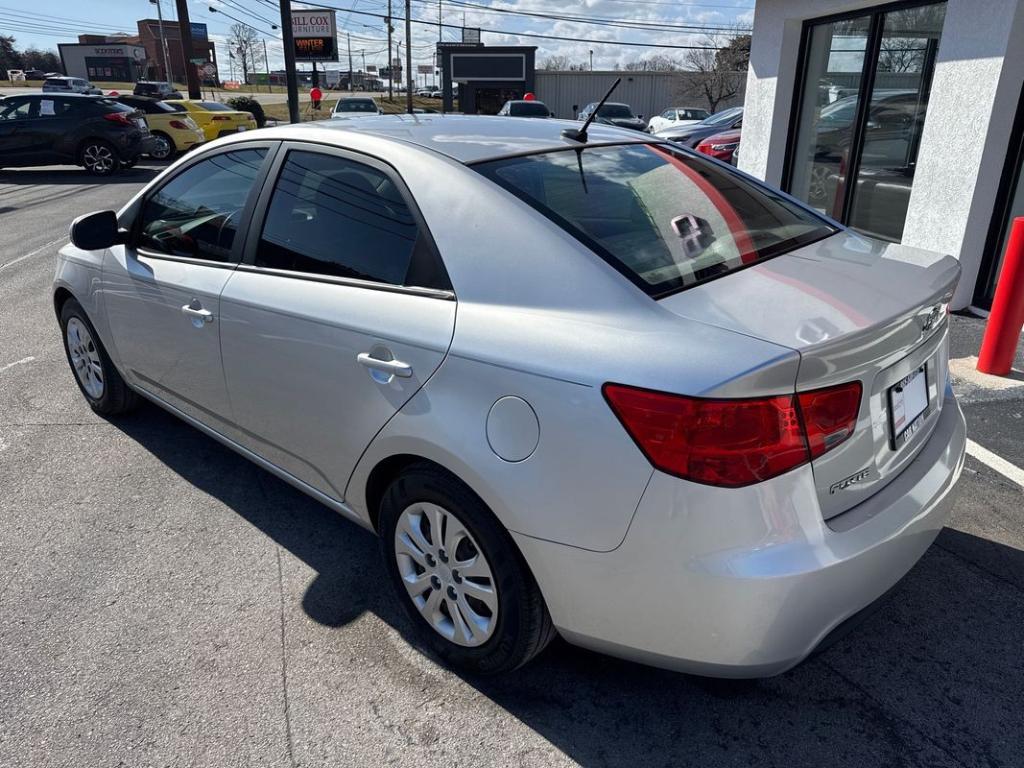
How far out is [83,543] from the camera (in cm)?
319

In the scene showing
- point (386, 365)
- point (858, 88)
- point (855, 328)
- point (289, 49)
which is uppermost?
point (289, 49)

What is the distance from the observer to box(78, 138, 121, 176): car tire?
1619 cm

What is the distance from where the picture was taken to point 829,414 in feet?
6.01

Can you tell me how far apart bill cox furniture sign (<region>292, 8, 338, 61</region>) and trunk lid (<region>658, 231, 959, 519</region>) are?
124 ft

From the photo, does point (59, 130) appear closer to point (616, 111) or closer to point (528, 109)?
point (528, 109)

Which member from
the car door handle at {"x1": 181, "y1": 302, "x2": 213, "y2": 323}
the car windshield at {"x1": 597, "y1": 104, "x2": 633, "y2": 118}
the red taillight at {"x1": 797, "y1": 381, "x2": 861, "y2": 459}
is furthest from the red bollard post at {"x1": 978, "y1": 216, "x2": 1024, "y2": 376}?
the car windshield at {"x1": 597, "y1": 104, "x2": 633, "y2": 118}

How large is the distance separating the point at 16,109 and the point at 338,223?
17302mm

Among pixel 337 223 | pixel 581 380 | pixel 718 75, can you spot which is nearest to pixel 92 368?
pixel 337 223

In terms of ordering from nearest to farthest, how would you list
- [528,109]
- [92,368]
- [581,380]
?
[581,380] < [92,368] < [528,109]

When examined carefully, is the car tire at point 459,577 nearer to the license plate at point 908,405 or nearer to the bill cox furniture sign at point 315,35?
the license plate at point 908,405

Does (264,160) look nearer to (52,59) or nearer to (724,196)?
(724,196)

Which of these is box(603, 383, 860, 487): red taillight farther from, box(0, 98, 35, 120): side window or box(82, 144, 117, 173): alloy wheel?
box(0, 98, 35, 120): side window

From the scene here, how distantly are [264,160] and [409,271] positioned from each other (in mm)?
1027

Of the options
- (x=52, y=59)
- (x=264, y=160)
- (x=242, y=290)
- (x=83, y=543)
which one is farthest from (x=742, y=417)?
(x=52, y=59)
